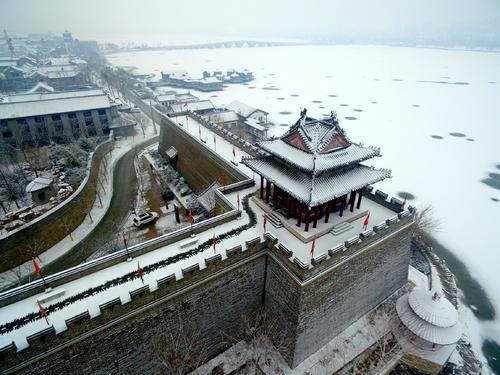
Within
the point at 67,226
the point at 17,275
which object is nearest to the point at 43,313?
the point at 17,275

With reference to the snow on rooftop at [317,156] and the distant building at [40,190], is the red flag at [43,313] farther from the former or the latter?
the distant building at [40,190]

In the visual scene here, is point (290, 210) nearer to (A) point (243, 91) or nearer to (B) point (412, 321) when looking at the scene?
(B) point (412, 321)

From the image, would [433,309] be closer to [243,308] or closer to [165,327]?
[243,308]

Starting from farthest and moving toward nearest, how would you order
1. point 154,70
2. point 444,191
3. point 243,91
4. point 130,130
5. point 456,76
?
1. point 154,70
2. point 456,76
3. point 243,91
4. point 130,130
5. point 444,191

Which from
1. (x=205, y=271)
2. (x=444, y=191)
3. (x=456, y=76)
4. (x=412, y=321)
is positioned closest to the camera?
(x=205, y=271)

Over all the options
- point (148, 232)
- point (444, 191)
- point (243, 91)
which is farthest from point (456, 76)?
point (148, 232)

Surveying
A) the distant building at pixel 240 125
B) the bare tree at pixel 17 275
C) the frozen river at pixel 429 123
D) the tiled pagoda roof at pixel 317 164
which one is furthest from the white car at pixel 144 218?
the frozen river at pixel 429 123
